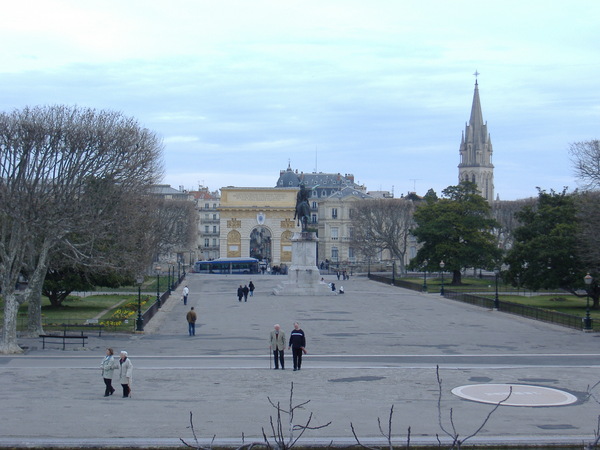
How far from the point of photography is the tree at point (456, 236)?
243ft

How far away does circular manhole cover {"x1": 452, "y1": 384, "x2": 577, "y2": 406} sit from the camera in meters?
18.5

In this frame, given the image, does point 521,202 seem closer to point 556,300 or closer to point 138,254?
point 556,300

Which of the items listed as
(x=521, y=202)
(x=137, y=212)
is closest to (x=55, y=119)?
(x=137, y=212)

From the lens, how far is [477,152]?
160875 mm

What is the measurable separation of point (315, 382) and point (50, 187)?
16.2 meters

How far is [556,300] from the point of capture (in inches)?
2238

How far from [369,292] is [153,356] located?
39791 mm

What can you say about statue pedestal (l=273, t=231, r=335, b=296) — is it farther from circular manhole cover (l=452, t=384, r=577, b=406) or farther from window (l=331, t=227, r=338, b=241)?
window (l=331, t=227, r=338, b=241)

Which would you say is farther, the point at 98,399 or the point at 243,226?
the point at 243,226

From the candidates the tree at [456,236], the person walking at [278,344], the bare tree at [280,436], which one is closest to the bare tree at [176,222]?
the tree at [456,236]

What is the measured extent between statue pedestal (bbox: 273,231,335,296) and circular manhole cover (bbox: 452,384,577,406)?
40.7 m

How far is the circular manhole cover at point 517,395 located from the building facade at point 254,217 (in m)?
96.7

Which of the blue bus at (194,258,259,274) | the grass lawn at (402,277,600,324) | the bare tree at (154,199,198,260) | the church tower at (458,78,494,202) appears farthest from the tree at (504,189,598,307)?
the church tower at (458,78,494,202)

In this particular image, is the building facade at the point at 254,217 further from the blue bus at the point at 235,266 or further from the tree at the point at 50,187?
the tree at the point at 50,187
